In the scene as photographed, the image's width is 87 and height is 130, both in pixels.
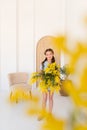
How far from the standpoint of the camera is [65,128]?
440mm

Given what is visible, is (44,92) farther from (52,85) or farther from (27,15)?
(27,15)

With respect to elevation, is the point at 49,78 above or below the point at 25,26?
below

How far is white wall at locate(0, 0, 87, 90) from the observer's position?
7.40 meters

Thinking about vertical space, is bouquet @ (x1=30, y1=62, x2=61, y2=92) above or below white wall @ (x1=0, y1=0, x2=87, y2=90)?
below

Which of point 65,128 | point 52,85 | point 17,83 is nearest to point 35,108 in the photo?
point 65,128

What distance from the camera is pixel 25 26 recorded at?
25.3 ft

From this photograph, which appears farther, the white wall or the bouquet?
the white wall

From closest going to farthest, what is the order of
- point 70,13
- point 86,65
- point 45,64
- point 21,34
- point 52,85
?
point 86,65
point 52,85
point 45,64
point 70,13
point 21,34

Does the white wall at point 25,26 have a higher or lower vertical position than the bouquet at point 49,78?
higher

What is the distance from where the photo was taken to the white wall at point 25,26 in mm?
7402

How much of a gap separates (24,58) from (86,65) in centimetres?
743

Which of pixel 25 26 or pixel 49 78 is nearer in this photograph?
pixel 49 78

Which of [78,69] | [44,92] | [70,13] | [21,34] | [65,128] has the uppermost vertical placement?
[70,13]

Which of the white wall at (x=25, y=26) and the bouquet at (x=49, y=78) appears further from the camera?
the white wall at (x=25, y=26)
